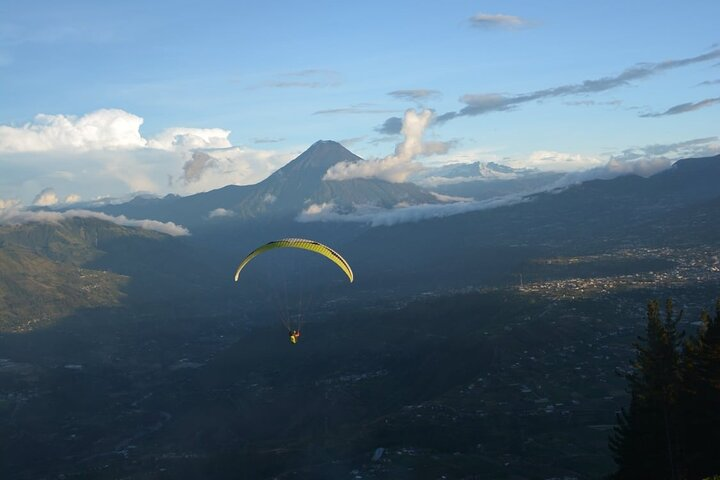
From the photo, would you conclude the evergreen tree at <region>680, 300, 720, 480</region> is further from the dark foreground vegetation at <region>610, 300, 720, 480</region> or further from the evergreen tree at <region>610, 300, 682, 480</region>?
the evergreen tree at <region>610, 300, 682, 480</region>

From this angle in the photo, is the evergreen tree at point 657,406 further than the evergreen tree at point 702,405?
Yes

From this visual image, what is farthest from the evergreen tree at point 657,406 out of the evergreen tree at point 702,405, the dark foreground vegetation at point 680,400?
the evergreen tree at point 702,405

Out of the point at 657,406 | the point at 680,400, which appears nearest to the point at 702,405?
the point at 680,400

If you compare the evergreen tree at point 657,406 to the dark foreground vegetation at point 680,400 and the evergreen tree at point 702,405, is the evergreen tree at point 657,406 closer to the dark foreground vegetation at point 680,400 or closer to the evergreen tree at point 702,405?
the dark foreground vegetation at point 680,400

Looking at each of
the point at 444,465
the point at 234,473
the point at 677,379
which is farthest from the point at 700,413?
the point at 234,473

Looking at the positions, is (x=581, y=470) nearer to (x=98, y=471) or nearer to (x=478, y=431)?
(x=478, y=431)

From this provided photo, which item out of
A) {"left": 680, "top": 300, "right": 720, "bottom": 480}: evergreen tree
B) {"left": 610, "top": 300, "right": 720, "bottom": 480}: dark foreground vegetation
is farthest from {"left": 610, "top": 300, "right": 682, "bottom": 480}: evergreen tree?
{"left": 680, "top": 300, "right": 720, "bottom": 480}: evergreen tree

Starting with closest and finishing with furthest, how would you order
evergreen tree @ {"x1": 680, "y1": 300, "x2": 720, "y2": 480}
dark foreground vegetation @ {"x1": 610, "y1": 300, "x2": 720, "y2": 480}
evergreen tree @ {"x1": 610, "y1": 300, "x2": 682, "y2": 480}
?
evergreen tree @ {"x1": 680, "y1": 300, "x2": 720, "y2": 480} → dark foreground vegetation @ {"x1": 610, "y1": 300, "x2": 720, "y2": 480} → evergreen tree @ {"x1": 610, "y1": 300, "x2": 682, "y2": 480}

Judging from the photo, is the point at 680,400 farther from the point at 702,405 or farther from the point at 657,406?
the point at 657,406
